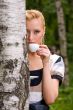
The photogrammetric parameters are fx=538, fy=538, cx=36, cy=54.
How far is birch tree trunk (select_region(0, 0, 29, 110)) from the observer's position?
3.54 meters

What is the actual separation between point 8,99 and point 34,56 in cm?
48

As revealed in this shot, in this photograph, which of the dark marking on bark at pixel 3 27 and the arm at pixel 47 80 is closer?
the dark marking on bark at pixel 3 27

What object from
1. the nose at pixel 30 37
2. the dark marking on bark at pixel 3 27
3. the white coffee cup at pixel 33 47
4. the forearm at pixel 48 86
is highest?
the dark marking on bark at pixel 3 27

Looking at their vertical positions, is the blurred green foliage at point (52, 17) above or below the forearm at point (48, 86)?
below

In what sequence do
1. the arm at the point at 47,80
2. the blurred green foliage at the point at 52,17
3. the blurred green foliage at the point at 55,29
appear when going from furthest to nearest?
the blurred green foliage at the point at 52,17, the blurred green foliage at the point at 55,29, the arm at the point at 47,80

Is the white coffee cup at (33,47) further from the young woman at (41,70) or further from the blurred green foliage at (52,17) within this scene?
the blurred green foliage at (52,17)

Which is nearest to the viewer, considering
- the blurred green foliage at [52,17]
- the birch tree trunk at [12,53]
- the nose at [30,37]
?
the birch tree trunk at [12,53]

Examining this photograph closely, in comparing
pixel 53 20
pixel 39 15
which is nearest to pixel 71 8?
pixel 53 20

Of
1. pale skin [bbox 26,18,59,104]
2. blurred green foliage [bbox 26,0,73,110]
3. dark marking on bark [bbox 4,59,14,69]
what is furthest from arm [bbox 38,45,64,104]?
blurred green foliage [bbox 26,0,73,110]

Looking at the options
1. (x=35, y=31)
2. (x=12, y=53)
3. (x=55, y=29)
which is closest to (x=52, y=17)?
(x=55, y=29)

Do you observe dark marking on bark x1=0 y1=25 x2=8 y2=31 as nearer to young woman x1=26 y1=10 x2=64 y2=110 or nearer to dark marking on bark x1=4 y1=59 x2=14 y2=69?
dark marking on bark x1=4 y1=59 x2=14 y2=69

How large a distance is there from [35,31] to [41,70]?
0.30 meters

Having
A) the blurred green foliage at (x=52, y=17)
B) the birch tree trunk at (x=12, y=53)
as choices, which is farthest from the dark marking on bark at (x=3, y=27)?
the blurred green foliage at (x=52, y=17)

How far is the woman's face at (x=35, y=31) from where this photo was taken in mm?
3921
